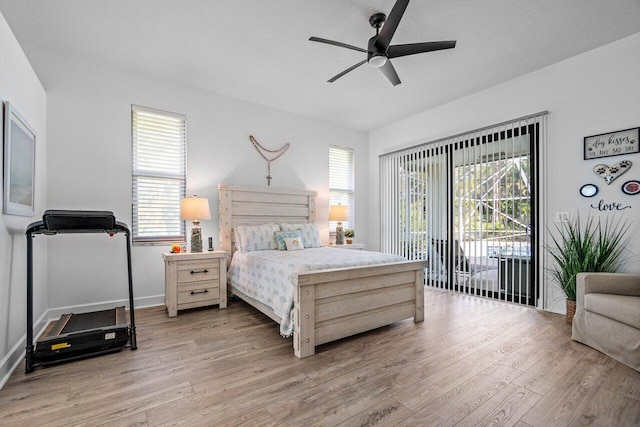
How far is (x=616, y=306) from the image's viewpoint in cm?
229

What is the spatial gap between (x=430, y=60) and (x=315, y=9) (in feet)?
4.88

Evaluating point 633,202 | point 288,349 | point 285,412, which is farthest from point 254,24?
point 633,202

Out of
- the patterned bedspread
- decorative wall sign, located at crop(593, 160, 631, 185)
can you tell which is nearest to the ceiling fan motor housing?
the patterned bedspread

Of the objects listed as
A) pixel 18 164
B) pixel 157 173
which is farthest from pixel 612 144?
pixel 18 164

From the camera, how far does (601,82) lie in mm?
3129

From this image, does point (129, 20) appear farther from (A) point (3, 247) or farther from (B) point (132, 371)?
(B) point (132, 371)

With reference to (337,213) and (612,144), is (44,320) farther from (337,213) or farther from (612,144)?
(612,144)

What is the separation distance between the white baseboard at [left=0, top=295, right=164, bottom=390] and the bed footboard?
1.95m

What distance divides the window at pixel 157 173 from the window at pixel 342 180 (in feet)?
8.38

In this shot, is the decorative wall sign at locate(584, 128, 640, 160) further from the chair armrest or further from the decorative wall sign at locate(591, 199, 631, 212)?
the chair armrest

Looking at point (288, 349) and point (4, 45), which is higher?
point (4, 45)

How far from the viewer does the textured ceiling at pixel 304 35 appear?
8.30 ft

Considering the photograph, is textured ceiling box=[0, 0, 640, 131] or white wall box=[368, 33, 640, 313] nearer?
textured ceiling box=[0, 0, 640, 131]

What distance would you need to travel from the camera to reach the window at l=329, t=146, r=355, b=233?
5531mm
